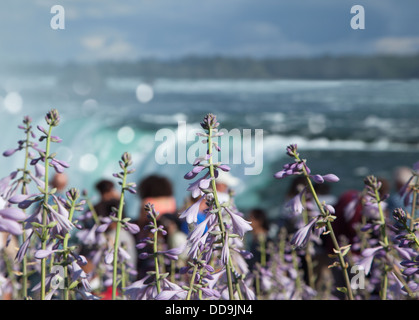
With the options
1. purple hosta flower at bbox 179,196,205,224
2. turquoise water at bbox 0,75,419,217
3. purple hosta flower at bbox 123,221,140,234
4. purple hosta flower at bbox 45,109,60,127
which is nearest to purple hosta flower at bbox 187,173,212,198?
purple hosta flower at bbox 179,196,205,224

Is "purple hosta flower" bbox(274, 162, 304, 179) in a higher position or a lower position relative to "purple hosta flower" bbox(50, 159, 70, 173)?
lower

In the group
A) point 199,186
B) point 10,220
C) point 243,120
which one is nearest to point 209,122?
point 199,186

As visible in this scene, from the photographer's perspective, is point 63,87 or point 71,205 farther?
point 63,87

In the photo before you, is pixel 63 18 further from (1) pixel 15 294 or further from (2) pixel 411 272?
(2) pixel 411 272

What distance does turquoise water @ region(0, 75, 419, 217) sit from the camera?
1631 centimetres

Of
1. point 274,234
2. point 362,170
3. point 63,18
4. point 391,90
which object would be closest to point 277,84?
point 391,90

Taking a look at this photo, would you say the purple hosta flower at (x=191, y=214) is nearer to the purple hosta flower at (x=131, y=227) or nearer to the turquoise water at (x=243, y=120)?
the purple hosta flower at (x=131, y=227)

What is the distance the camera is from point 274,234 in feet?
13.0

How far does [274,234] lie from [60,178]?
143 cm

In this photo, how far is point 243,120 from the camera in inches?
916

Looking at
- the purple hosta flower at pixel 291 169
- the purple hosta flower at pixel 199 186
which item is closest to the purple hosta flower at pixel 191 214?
the purple hosta flower at pixel 199 186

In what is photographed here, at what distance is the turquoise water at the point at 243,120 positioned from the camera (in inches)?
642

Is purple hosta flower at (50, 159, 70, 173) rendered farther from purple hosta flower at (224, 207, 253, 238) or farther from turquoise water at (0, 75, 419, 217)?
turquoise water at (0, 75, 419, 217)

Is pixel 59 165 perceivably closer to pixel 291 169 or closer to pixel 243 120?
pixel 291 169
